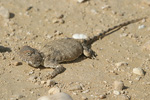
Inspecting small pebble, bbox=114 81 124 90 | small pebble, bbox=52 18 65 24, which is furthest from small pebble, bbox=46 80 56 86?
small pebble, bbox=52 18 65 24

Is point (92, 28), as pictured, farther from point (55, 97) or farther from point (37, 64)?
point (55, 97)

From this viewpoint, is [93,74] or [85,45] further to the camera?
[85,45]

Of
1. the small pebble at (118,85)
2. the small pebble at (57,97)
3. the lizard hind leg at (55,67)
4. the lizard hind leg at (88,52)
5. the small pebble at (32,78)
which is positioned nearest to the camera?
the small pebble at (57,97)

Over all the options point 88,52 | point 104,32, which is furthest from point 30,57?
point 104,32

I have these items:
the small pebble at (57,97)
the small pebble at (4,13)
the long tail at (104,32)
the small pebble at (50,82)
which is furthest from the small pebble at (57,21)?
the small pebble at (57,97)

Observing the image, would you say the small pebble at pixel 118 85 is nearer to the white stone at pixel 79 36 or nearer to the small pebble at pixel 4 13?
the white stone at pixel 79 36

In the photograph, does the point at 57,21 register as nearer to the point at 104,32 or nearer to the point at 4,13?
the point at 104,32

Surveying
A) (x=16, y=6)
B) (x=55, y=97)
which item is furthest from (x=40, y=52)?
(x=16, y=6)
